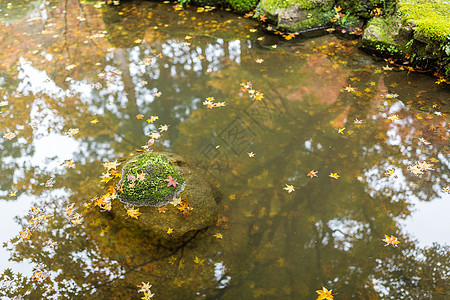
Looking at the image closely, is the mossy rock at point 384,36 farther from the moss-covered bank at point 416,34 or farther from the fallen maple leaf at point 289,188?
the fallen maple leaf at point 289,188

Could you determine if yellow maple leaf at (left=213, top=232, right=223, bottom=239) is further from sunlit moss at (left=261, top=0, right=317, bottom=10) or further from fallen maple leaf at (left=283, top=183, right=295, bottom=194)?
sunlit moss at (left=261, top=0, right=317, bottom=10)

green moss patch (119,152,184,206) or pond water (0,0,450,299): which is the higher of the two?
green moss patch (119,152,184,206)

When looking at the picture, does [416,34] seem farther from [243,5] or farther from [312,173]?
[243,5]

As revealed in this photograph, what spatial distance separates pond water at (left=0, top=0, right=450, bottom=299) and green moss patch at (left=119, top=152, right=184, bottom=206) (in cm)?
46

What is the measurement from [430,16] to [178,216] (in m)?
6.32

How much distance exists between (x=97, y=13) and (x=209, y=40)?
4.37 metres

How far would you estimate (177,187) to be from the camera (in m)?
4.14

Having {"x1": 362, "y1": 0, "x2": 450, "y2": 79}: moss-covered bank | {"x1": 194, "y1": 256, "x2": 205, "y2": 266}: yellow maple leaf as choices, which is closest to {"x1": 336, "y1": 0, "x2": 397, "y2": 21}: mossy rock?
{"x1": 362, "y1": 0, "x2": 450, "y2": 79}: moss-covered bank

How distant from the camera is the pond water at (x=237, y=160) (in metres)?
3.65

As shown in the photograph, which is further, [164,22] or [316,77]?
[164,22]

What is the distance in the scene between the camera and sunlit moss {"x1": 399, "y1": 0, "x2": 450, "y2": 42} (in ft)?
19.9

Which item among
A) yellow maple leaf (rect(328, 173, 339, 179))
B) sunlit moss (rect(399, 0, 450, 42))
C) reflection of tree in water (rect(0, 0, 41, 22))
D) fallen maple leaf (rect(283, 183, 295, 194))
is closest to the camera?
fallen maple leaf (rect(283, 183, 295, 194))

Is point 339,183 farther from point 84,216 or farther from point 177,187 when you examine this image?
point 84,216

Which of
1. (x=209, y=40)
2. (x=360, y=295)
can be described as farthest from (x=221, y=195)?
(x=209, y=40)
